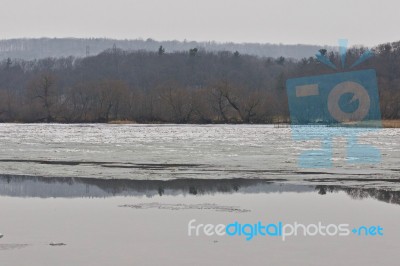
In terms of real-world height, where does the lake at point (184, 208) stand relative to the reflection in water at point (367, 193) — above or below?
above

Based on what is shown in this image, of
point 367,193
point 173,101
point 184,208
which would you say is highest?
point 173,101

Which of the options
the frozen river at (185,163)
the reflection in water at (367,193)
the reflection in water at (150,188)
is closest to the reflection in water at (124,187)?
the reflection in water at (150,188)

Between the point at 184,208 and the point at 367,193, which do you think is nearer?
the point at 184,208

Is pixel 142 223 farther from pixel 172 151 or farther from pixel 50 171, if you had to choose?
pixel 172 151

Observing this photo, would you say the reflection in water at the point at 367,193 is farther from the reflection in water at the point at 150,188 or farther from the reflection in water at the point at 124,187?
the reflection in water at the point at 124,187

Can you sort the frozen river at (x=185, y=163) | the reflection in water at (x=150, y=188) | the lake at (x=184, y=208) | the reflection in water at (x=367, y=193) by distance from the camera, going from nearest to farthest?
1. the lake at (x=184, y=208)
2. the reflection in water at (x=367, y=193)
3. the reflection in water at (x=150, y=188)
4. the frozen river at (x=185, y=163)

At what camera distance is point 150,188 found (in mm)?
16172

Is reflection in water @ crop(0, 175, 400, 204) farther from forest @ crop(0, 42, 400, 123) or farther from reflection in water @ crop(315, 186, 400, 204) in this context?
forest @ crop(0, 42, 400, 123)

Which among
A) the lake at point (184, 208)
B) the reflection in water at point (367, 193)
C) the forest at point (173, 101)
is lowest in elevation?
the reflection in water at point (367, 193)

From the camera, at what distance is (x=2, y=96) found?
109 m

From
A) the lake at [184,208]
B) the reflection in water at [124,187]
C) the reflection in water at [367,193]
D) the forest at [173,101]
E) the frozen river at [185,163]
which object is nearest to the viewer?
the lake at [184,208]

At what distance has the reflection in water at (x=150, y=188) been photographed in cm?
1507

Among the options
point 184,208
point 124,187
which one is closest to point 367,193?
point 184,208

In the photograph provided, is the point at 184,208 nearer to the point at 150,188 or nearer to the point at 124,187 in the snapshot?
the point at 150,188
